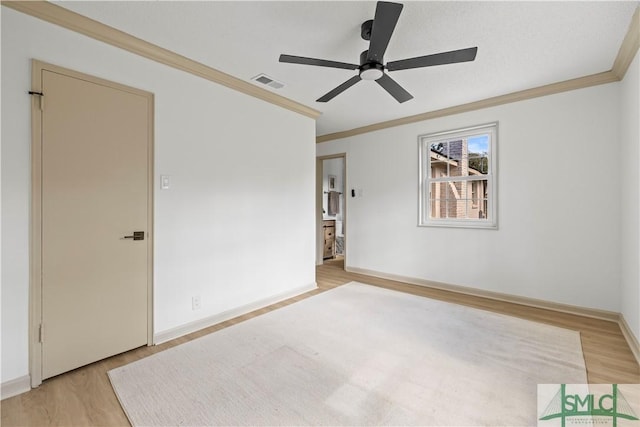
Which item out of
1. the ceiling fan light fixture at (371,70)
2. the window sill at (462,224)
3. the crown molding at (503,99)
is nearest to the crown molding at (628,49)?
the crown molding at (503,99)

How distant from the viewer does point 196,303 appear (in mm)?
2750

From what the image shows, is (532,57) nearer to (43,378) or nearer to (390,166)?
(390,166)

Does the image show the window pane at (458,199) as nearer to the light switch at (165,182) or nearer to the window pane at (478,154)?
the window pane at (478,154)

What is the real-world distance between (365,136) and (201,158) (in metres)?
2.99

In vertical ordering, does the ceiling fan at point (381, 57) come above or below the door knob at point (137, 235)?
above

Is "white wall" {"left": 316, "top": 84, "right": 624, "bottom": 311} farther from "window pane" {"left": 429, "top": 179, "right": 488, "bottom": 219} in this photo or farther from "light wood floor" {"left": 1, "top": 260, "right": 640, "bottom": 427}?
"light wood floor" {"left": 1, "top": 260, "right": 640, "bottom": 427}

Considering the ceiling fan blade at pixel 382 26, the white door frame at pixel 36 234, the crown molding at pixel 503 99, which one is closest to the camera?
the ceiling fan blade at pixel 382 26

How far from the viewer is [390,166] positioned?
4609 millimetres

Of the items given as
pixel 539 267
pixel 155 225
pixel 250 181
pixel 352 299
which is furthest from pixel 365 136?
pixel 155 225

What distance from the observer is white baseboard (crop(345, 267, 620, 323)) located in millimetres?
2994

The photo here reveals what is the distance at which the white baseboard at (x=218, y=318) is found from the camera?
252cm

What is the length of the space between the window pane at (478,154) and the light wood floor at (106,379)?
1829mm

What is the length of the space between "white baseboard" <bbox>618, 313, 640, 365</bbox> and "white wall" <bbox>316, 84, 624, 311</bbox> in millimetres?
248

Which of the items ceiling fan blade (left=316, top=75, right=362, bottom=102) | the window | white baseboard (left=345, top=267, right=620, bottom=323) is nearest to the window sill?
the window
